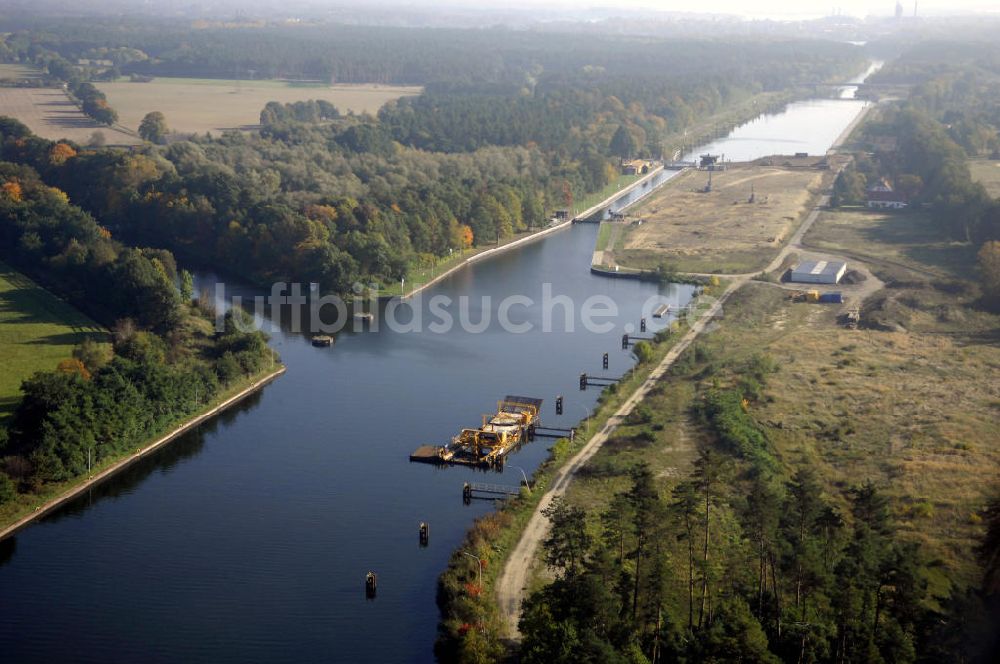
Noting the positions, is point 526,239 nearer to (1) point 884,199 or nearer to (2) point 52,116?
(1) point 884,199

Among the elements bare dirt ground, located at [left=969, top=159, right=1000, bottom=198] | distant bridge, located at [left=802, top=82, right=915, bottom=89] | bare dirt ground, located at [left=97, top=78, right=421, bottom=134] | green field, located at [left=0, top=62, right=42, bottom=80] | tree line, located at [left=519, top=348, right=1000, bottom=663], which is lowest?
tree line, located at [left=519, top=348, right=1000, bottom=663]

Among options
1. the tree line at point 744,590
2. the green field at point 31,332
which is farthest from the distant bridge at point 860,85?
the tree line at point 744,590

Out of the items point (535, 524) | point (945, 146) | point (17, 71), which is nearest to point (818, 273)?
point (535, 524)

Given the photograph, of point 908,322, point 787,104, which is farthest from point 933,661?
point 787,104

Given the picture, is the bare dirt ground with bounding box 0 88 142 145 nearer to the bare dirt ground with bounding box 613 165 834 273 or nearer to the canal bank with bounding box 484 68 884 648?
the bare dirt ground with bounding box 613 165 834 273

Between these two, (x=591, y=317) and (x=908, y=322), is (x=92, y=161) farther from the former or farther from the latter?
(x=908, y=322)

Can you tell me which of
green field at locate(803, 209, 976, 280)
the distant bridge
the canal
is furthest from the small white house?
the distant bridge
